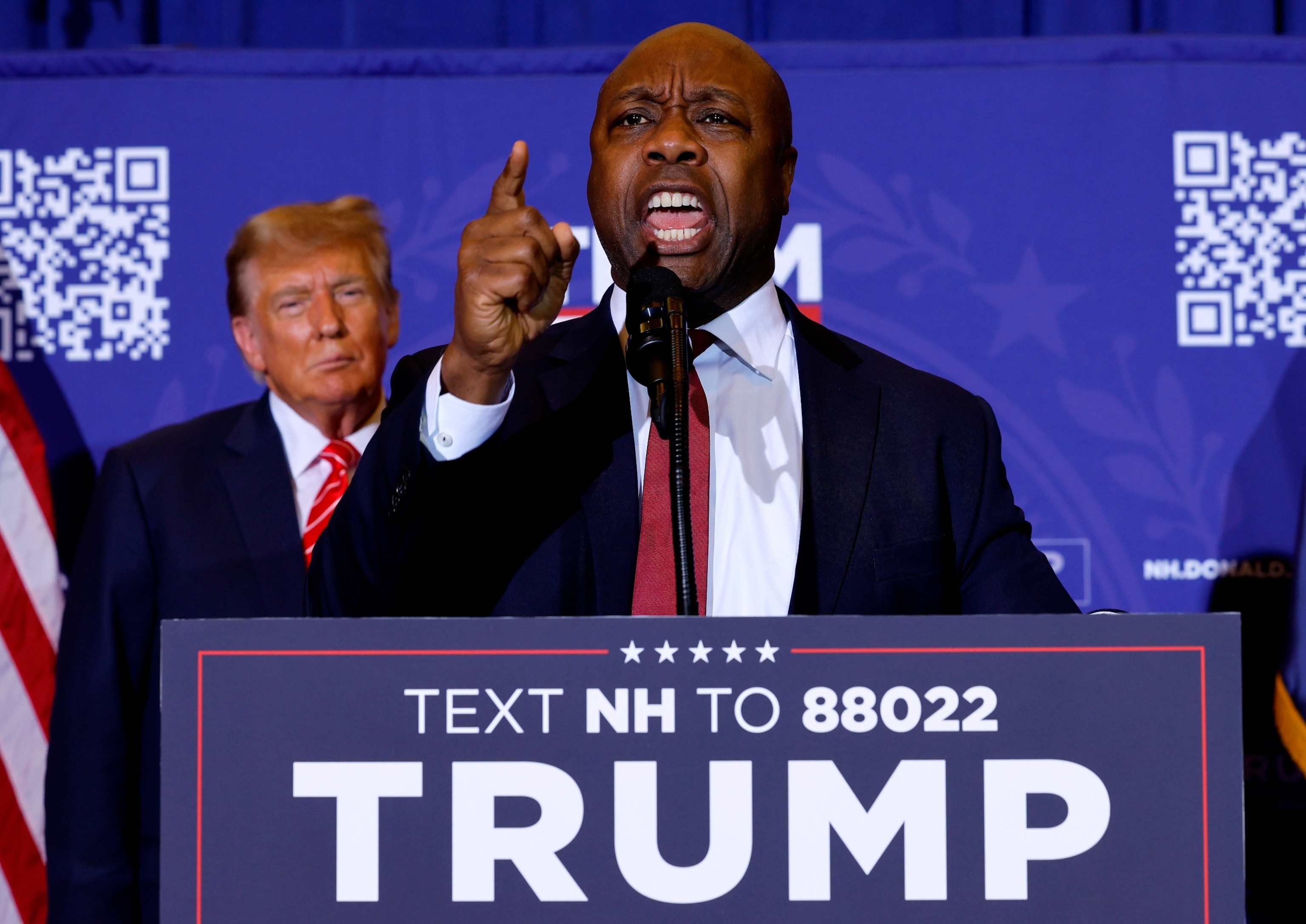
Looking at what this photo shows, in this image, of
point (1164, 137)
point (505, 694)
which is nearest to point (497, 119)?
point (1164, 137)

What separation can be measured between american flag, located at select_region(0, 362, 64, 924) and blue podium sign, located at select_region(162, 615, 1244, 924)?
73.1 inches

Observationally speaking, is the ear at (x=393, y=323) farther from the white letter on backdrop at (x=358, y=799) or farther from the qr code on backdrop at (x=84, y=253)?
the white letter on backdrop at (x=358, y=799)

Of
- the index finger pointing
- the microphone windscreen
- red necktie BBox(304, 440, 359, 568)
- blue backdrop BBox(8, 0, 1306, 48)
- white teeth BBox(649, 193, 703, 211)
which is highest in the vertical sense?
blue backdrop BBox(8, 0, 1306, 48)

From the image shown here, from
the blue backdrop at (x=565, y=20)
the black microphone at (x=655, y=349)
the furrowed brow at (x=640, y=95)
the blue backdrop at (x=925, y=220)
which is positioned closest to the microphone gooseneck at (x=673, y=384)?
the black microphone at (x=655, y=349)

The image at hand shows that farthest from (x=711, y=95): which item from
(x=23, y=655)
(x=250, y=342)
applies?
(x=23, y=655)

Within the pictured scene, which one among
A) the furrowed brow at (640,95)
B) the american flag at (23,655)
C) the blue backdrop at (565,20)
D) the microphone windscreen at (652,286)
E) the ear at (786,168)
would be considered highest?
the blue backdrop at (565,20)

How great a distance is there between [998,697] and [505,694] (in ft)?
1.13

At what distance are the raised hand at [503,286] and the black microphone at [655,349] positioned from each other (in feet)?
0.31

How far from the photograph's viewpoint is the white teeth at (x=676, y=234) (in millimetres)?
1452

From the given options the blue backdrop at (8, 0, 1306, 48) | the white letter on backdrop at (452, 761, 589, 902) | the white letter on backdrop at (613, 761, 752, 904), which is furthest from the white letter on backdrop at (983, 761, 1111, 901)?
the blue backdrop at (8, 0, 1306, 48)

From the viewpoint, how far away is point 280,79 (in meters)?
2.62

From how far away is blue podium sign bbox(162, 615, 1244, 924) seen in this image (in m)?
0.88

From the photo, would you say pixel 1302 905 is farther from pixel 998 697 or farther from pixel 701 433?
pixel 998 697

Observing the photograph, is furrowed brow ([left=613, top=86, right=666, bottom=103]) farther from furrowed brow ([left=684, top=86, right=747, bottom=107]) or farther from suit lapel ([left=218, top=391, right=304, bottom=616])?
suit lapel ([left=218, top=391, right=304, bottom=616])
